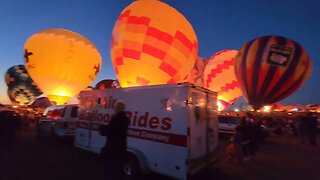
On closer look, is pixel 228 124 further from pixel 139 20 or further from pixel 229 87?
pixel 229 87

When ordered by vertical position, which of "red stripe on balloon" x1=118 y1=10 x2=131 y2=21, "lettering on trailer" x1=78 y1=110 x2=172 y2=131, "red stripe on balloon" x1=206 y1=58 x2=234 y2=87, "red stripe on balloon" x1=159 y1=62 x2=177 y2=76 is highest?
"red stripe on balloon" x1=206 y1=58 x2=234 y2=87

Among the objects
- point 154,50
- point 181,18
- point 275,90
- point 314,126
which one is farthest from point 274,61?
point 154,50

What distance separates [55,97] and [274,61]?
60.1ft

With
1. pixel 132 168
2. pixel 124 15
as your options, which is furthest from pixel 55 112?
pixel 132 168

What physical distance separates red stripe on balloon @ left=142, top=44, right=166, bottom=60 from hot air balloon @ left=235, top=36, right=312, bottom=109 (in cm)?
1316

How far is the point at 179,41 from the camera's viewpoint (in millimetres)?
15578

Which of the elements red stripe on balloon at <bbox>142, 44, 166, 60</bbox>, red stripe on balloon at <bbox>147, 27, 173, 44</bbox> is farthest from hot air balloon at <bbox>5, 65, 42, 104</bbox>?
red stripe on balloon at <bbox>147, 27, 173, 44</bbox>

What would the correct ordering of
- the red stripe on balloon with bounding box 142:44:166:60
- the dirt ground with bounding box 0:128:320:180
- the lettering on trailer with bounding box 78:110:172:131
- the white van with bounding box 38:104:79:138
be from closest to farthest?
the lettering on trailer with bounding box 78:110:172:131 → the dirt ground with bounding box 0:128:320:180 → the white van with bounding box 38:104:79:138 → the red stripe on balloon with bounding box 142:44:166:60

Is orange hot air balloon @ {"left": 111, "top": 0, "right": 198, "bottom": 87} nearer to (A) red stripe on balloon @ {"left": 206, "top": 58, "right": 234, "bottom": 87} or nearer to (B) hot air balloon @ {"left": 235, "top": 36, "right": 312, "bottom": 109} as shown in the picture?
(B) hot air balloon @ {"left": 235, "top": 36, "right": 312, "bottom": 109}

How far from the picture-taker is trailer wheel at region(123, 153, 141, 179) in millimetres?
7898

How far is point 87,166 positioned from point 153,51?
746 centimetres

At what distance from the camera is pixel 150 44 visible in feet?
49.1

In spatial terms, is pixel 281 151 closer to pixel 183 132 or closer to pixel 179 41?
pixel 179 41

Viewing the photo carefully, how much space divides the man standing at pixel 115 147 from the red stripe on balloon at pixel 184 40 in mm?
10505
